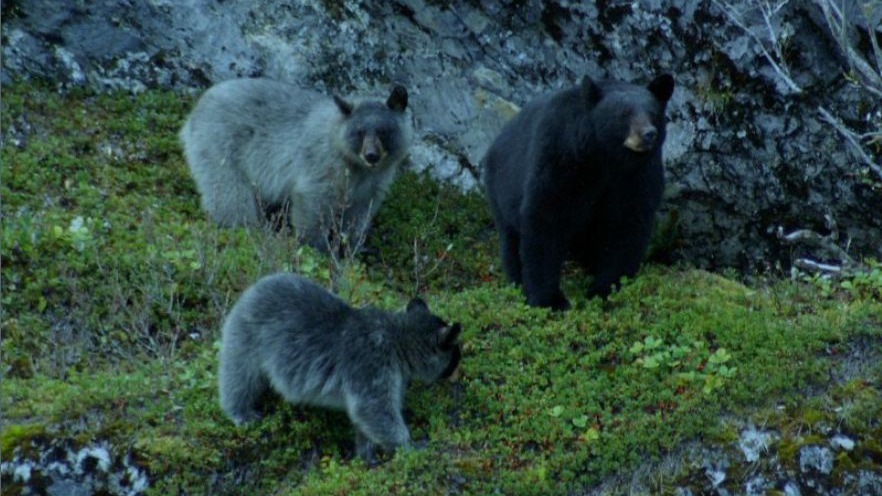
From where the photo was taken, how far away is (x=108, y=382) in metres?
8.81

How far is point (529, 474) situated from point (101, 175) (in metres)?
6.55

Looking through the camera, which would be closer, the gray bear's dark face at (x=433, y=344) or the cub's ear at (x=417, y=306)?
the gray bear's dark face at (x=433, y=344)

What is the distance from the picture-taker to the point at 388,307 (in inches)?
406

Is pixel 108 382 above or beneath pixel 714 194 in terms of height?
beneath

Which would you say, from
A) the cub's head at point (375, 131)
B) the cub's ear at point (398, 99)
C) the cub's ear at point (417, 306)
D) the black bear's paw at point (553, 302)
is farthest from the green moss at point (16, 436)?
the cub's ear at point (398, 99)

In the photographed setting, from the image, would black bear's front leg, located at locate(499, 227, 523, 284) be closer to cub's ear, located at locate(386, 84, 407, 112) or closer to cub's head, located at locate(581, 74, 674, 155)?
cub's head, located at locate(581, 74, 674, 155)

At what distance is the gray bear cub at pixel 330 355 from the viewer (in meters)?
7.74

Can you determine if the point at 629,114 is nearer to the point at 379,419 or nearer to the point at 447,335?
the point at 447,335

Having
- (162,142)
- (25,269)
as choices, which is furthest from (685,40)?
(25,269)

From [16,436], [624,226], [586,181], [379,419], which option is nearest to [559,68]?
[624,226]

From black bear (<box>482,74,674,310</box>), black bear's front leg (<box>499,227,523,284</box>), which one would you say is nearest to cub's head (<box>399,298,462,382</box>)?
black bear (<box>482,74,674,310</box>)

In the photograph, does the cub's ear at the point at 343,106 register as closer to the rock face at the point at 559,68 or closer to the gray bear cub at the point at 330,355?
the rock face at the point at 559,68

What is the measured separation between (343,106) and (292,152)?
752 mm

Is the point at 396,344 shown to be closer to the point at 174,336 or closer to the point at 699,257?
the point at 174,336
